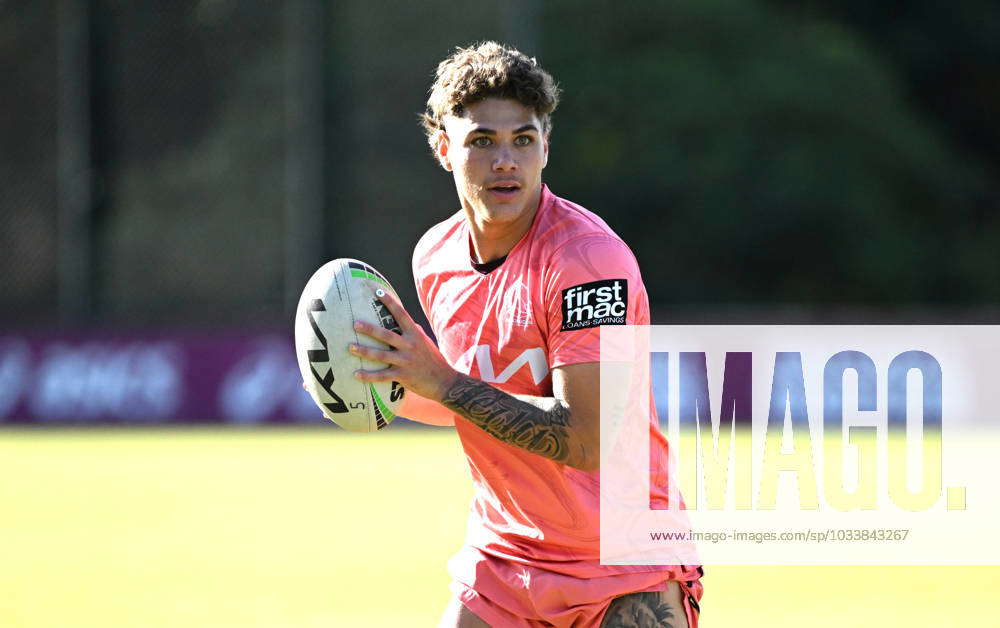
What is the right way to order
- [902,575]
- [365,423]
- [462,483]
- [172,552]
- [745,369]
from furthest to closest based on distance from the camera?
[745,369] < [462,483] < [172,552] < [902,575] < [365,423]

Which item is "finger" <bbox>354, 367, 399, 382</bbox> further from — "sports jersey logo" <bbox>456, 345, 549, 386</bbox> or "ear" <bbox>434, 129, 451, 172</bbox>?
"ear" <bbox>434, 129, 451, 172</bbox>

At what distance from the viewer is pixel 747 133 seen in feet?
109

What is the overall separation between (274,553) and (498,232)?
614 centimetres

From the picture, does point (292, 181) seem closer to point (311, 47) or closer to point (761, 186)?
point (311, 47)

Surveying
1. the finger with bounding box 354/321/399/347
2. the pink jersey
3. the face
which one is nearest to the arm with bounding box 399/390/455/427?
the pink jersey

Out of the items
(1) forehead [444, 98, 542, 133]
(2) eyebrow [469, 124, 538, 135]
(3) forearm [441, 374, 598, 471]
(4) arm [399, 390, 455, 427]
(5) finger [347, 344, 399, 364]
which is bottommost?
(4) arm [399, 390, 455, 427]

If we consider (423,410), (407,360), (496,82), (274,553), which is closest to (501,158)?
(496,82)

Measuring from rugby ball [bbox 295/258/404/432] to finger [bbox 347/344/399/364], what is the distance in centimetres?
4

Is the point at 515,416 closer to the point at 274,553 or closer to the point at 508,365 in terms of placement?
the point at 508,365

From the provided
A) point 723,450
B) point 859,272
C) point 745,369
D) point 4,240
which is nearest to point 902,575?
point 723,450

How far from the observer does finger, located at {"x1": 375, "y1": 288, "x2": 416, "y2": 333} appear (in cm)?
462

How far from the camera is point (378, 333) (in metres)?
4.56

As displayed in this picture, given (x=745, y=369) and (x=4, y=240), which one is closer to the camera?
(x=745, y=369)

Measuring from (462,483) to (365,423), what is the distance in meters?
9.16
